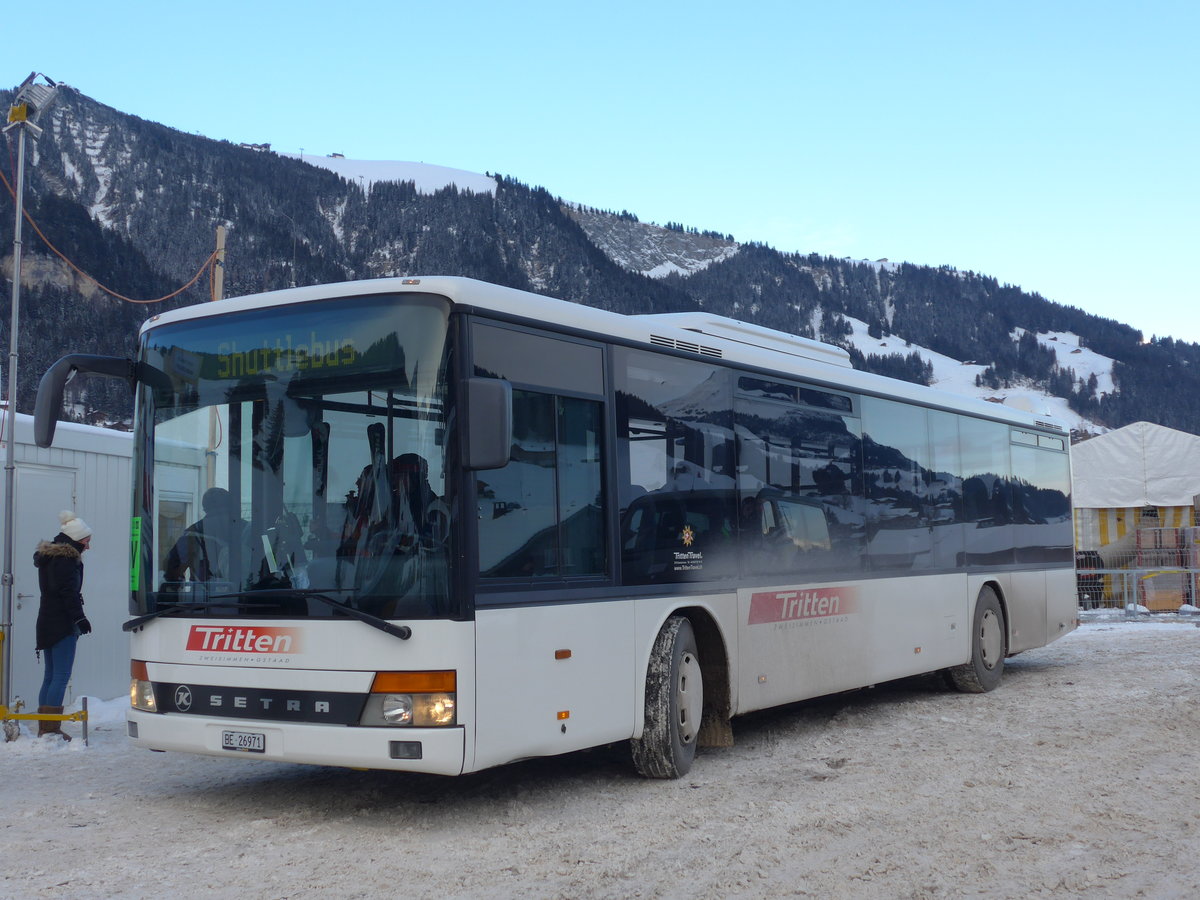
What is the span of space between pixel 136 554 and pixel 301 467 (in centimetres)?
133

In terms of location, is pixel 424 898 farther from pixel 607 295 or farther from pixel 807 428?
pixel 607 295

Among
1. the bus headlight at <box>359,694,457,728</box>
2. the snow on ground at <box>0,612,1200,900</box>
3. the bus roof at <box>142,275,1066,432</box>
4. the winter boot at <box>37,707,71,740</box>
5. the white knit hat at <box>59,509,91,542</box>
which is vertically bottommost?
the snow on ground at <box>0,612,1200,900</box>

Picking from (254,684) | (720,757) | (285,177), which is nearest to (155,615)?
(254,684)

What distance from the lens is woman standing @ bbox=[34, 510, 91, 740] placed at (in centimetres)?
960

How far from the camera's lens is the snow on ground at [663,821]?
18.0 feet

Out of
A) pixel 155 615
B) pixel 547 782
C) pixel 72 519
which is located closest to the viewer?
pixel 155 615

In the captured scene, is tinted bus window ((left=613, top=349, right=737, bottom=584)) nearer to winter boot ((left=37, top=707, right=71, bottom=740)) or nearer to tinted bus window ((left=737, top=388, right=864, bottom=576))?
tinted bus window ((left=737, top=388, right=864, bottom=576))

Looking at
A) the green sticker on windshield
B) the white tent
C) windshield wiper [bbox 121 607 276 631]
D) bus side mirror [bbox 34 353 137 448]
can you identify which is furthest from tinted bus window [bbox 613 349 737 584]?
the white tent

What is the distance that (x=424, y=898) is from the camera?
17.2ft

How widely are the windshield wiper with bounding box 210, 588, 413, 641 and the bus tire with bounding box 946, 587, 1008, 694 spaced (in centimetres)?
773

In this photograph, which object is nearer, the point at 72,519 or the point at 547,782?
the point at 547,782

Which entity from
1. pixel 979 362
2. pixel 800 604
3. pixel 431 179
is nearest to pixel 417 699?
pixel 800 604

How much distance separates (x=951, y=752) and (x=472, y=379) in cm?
469

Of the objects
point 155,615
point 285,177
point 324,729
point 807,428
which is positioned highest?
point 285,177
